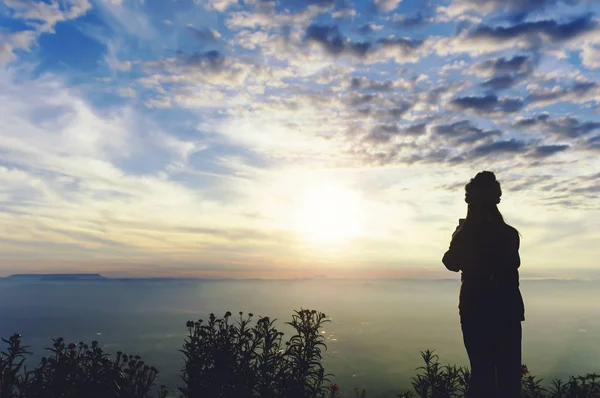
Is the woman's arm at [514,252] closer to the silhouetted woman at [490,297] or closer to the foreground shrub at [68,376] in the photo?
the silhouetted woman at [490,297]

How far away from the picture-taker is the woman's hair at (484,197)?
5.11 metres

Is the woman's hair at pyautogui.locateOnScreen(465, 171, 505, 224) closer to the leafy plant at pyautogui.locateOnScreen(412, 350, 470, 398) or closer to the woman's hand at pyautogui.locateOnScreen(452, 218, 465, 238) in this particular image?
the woman's hand at pyautogui.locateOnScreen(452, 218, 465, 238)

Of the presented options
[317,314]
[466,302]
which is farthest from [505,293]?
[317,314]

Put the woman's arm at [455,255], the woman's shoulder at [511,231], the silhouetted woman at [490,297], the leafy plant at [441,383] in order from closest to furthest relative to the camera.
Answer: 1. the silhouetted woman at [490,297]
2. the woman's shoulder at [511,231]
3. the woman's arm at [455,255]
4. the leafy plant at [441,383]

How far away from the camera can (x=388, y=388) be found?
114 metres

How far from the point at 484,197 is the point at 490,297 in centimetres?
117

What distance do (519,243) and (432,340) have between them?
206359 millimetres

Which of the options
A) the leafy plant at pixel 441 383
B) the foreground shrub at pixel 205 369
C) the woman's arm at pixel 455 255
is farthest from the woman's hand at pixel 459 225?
the leafy plant at pixel 441 383

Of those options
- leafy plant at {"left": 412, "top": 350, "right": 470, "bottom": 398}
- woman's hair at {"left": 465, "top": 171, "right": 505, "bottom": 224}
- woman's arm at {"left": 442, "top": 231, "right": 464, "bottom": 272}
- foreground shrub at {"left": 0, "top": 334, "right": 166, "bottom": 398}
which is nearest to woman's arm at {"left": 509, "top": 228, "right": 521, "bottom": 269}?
woman's hair at {"left": 465, "top": 171, "right": 505, "bottom": 224}

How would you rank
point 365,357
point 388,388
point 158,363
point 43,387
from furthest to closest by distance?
point 365,357 → point 158,363 → point 388,388 → point 43,387

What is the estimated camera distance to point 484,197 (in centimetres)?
512

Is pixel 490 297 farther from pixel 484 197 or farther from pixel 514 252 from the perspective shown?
pixel 484 197

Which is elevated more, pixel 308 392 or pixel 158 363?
pixel 308 392

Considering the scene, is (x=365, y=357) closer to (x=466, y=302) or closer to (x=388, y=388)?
(x=388, y=388)
